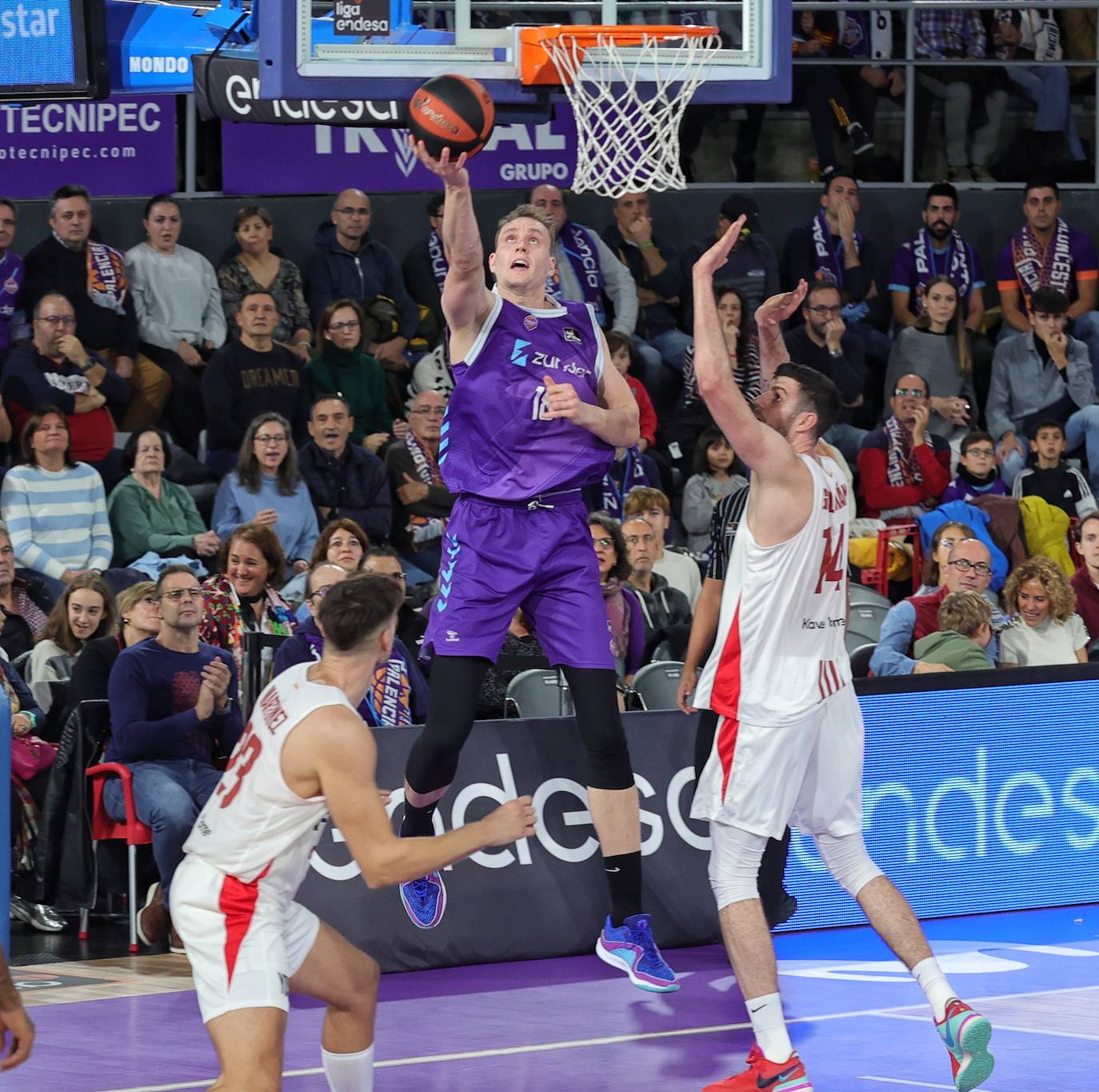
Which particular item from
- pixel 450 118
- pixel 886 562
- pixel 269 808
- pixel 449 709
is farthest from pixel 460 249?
pixel 886 562

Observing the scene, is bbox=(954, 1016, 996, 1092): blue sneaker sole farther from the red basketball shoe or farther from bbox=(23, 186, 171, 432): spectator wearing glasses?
bbox=(23, 186, 171, 432): spectator wearing glasses

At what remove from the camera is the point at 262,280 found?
13.3 metres

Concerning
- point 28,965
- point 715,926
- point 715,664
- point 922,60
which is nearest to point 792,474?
point 715,664

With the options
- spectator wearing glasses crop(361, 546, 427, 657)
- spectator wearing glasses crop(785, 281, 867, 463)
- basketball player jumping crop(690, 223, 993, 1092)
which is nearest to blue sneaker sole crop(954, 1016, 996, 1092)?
basketball player jumping crop(690, 223, 993, 1092)

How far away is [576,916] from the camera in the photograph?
28.3ft

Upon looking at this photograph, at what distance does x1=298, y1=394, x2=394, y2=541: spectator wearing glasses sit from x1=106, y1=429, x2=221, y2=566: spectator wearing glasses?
768 mm

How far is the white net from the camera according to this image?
8.46m

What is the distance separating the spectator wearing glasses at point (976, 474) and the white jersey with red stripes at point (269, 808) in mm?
8783

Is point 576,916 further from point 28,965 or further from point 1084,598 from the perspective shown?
point 1084,598

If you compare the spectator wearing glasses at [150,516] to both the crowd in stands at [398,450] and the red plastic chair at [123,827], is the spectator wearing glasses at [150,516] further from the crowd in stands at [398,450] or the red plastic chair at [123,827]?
the red plastic chair at [123,827]

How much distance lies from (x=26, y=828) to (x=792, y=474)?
4.53m

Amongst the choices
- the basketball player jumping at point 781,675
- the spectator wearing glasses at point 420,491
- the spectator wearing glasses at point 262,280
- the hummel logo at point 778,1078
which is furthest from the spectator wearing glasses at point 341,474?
the hummel logo at point 778,1078

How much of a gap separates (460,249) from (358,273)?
697 centimetres

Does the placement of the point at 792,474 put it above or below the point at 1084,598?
above
